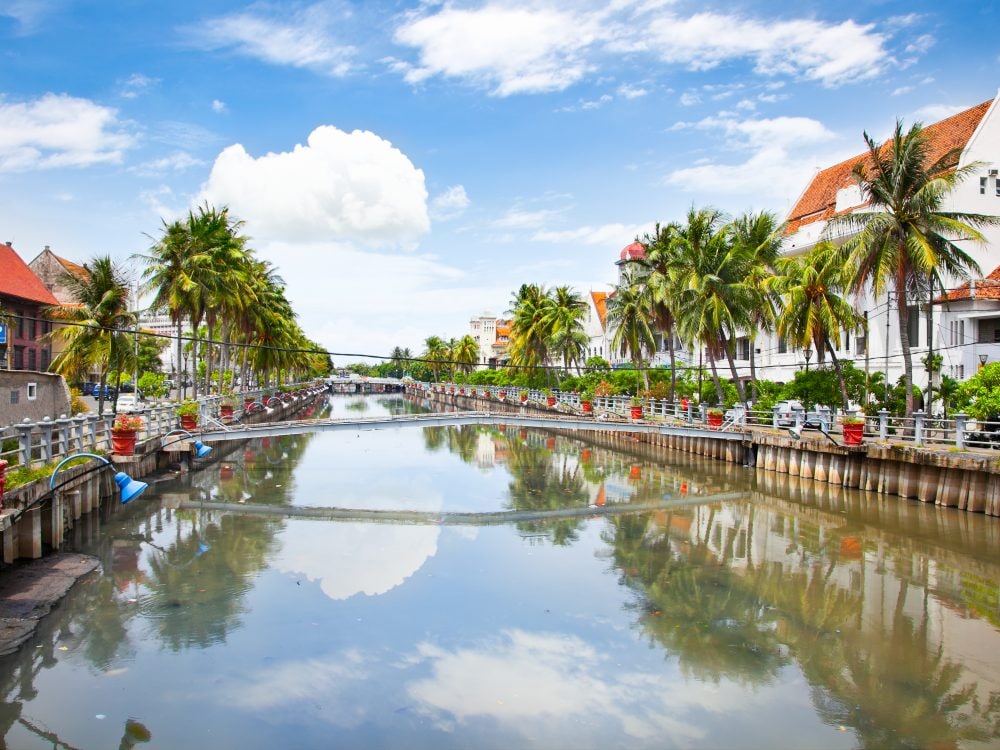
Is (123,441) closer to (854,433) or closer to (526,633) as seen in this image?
(526,633)

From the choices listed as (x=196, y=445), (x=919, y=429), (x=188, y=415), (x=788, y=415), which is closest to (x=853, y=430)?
(x=919, y=429)

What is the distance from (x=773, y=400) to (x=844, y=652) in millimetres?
25702

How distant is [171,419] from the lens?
2919cm

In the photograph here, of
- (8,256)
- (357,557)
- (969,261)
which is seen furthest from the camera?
(8,256)

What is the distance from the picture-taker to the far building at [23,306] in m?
51.0

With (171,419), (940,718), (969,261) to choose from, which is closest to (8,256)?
(171,419)

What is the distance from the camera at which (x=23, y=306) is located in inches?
2101

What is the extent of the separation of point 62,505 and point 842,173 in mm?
43244

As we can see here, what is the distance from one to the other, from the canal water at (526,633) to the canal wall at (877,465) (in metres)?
0.86

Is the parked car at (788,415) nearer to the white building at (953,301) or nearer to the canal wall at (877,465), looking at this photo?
the canal wall at (877,465)

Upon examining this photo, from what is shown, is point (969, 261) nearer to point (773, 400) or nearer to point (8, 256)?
point (773, 400)

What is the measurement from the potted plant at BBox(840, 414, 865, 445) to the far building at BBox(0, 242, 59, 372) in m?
47.6

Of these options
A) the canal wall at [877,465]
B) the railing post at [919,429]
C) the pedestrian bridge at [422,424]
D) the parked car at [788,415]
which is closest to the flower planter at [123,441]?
the pedestrian bridge at [422,424]

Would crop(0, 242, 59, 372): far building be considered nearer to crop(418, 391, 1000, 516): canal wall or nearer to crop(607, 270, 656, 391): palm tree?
crop(607, 270, 656, 391): palm tree
